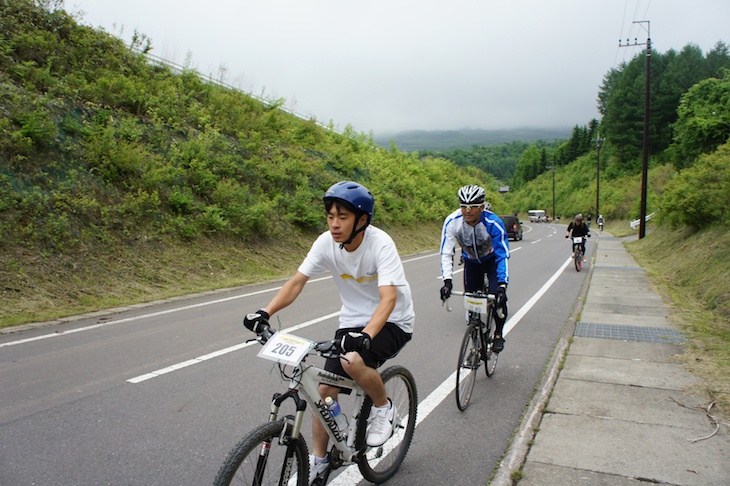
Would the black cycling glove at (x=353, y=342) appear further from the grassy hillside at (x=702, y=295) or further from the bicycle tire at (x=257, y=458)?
the grassy hillside at (x=702, y=295)

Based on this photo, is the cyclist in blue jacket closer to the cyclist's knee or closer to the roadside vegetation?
the roadside vegetation

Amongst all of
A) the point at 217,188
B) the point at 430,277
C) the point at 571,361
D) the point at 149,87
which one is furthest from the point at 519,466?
the point at 149,87

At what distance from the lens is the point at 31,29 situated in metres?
16.2

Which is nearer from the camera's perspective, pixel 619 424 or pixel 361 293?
pixel 361 293

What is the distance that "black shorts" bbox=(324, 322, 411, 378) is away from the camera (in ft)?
10.4

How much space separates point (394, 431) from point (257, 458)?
3.90 ft

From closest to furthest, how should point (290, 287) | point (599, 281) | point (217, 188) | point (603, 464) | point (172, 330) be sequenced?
point (290, 287)
point (603, 464)
point (172, 330)
point (599, 281)
point (217, 188)

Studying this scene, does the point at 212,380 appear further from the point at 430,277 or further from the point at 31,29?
the point at 31,29

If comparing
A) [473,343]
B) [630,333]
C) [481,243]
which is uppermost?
[481,243]

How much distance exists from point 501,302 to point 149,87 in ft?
53.8

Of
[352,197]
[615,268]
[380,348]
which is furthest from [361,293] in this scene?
[615,268]

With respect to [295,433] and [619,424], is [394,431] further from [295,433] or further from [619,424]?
[619,424]

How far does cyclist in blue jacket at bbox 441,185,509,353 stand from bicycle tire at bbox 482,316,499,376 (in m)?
0.07

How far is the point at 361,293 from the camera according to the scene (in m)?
3.35
